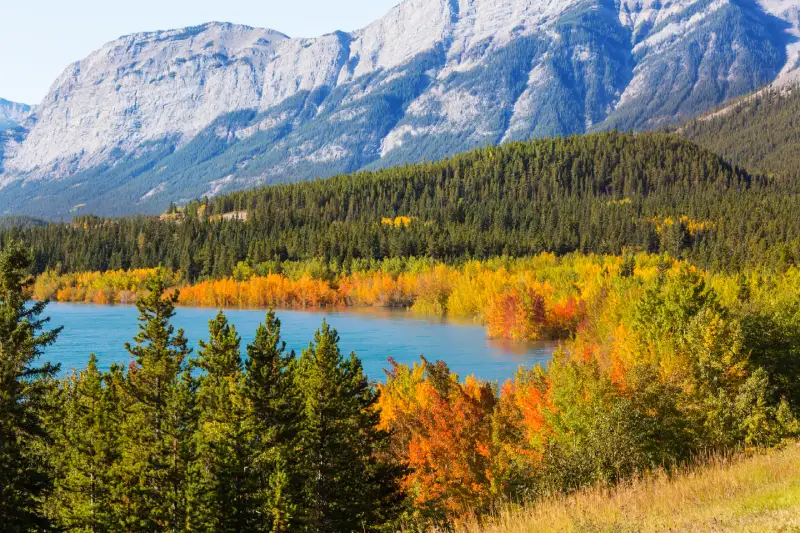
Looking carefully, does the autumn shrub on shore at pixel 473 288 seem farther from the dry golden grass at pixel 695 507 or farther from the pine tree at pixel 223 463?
the dry golden grass at pixel 695 507

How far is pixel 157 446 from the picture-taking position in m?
35.2

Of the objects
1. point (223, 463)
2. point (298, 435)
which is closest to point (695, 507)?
point (223, 463)

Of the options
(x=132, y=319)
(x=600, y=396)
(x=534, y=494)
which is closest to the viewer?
(x=534, y=494)

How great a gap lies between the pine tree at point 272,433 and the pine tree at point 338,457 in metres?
1.16

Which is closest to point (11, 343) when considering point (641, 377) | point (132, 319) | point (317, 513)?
point (317, 513)

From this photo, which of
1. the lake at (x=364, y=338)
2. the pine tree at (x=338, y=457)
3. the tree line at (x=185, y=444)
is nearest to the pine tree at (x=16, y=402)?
the tree line at (x=185, y=444)

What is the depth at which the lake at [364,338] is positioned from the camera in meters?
97.3

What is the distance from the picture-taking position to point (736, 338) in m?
57.2

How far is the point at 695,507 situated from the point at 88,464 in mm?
29690

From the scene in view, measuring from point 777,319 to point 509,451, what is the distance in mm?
34899

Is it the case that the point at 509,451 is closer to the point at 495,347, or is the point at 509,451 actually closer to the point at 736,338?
the point at 736,338

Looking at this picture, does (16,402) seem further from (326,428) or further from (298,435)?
(326,428)

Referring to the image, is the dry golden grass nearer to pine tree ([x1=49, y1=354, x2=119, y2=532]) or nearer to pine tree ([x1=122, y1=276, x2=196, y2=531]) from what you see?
pine tree ([x1=122, y1=276, x2=196, y2=531])

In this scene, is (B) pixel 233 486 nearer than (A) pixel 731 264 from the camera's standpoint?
Yes
